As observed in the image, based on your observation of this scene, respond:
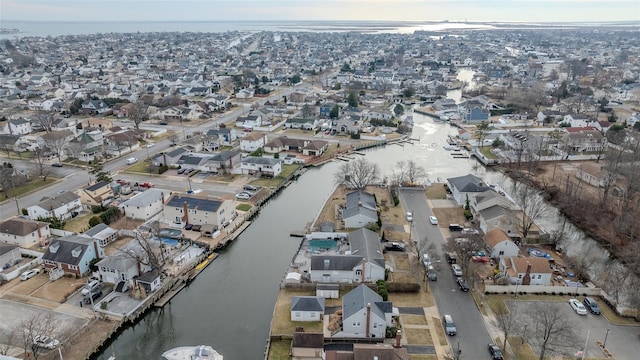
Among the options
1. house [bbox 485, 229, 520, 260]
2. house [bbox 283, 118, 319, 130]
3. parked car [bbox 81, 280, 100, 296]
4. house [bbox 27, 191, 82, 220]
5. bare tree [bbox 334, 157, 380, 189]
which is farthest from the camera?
house [bbox 283, 118, 319, 130]

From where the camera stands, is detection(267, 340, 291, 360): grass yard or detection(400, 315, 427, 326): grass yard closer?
detection(267, 340, 291, 360): grass yard

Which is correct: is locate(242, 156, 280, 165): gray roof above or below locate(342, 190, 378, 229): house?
above

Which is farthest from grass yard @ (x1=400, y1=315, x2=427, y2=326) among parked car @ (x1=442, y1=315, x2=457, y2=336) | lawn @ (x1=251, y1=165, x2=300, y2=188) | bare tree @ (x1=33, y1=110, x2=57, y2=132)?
bare tree @ (x1=33, y1=110, x2=57, y2=132)

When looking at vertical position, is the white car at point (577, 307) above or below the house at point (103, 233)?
below

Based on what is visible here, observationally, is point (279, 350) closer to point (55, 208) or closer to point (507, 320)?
point (507, 320)

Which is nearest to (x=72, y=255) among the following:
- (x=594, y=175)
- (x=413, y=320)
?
(x=413, y=320)

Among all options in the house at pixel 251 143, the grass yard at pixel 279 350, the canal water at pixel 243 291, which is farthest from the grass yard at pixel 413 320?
the house at pixel 251 143

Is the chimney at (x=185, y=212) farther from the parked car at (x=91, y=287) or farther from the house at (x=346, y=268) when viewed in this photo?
the house at (x=346, y=268)

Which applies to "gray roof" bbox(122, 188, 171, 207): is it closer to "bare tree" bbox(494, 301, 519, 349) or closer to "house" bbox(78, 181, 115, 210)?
"house" bbox(78, 181, 115, 210)
